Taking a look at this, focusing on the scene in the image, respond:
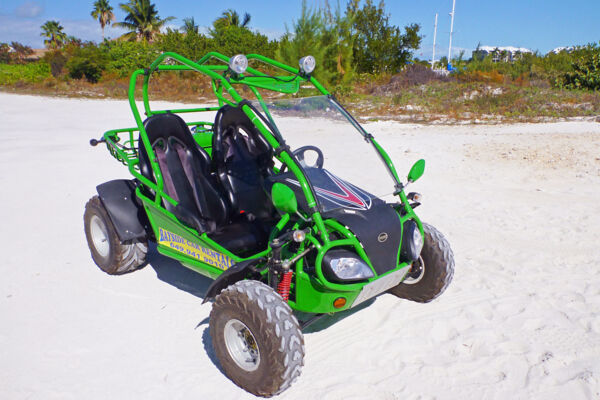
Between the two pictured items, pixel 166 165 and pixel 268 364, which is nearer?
pixel 268 364

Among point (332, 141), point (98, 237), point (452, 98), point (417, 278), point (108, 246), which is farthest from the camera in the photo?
point (452, 98)

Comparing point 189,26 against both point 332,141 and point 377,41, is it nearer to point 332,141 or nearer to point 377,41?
point 377,41

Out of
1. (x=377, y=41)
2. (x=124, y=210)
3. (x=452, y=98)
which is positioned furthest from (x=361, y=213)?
(x=377, y=41)

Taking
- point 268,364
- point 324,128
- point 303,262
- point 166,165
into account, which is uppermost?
point 324,128

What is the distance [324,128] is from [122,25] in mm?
52680

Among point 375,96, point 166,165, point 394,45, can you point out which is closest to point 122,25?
point 394,45

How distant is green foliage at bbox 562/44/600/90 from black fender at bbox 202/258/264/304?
66.9 feet

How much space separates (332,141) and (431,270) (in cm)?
123

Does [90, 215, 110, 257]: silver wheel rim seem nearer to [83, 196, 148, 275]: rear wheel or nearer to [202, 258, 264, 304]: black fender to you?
[83, 196, 148, 275]: rear wheel

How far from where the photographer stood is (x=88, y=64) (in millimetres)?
34094

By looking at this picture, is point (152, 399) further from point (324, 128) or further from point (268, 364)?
point (324, 128)

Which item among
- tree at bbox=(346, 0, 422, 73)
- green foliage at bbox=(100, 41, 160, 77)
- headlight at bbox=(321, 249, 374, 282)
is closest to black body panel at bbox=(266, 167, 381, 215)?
headlight at bbox=(321, 249, 374, 282)

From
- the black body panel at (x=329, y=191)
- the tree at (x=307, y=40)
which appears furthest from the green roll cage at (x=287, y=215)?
the tree at (x=307, y=40)

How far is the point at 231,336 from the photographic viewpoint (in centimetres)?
309
